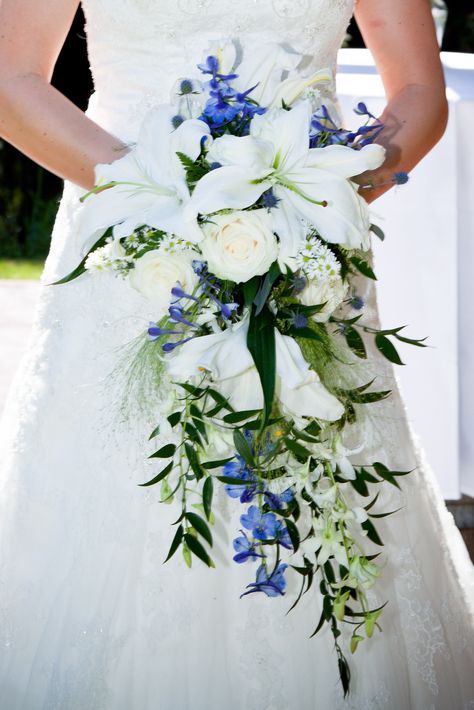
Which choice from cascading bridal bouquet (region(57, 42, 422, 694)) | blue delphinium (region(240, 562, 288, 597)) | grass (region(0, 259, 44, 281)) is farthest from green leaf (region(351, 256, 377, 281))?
grass (region(0, 259, 44, 281))

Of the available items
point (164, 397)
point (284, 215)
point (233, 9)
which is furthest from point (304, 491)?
point (233, 9)

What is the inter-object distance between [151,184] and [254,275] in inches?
8.4

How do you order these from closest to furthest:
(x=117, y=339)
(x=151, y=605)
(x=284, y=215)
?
(x=284, y=215) → (x=151, y=605) → (x=117, y=339)

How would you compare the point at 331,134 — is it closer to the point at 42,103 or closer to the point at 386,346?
the point at 386,346

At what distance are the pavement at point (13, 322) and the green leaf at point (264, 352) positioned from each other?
3436 millimetres

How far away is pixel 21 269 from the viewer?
827cm

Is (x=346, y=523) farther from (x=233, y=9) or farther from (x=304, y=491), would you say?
(x=233, y=9)

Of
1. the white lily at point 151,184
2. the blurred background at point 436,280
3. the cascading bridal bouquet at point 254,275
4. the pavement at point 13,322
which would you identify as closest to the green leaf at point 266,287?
the cascading bridal bouquet at point 254,275

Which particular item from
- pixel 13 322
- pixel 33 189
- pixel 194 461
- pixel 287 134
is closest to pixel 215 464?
pixel 194 461

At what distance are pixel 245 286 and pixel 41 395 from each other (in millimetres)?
718

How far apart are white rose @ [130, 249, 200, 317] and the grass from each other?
6608 mm

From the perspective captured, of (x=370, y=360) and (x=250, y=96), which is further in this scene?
(x=370, y=360)

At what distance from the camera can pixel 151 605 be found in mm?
1726

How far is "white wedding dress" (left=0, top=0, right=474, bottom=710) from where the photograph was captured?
5.65 feet
